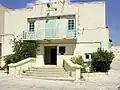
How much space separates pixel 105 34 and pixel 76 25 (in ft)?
10.5

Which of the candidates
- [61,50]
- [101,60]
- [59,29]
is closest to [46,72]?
[61,50]

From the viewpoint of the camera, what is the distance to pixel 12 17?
91.5 feet

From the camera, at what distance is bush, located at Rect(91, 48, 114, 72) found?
22172 millimetres

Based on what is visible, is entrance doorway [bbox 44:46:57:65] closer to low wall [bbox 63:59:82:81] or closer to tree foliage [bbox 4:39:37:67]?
tree foliage [bbox 4:39:37:67]

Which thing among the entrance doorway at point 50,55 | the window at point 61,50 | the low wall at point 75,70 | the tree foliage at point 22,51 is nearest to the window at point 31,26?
the tree foliage at point 22,51

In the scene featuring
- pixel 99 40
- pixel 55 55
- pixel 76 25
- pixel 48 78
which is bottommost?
pixel 48 78

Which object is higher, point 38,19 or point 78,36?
point 38,19

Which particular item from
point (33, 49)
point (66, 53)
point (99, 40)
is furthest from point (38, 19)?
point (99, 40)

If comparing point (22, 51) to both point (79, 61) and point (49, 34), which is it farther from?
point (79, 61)

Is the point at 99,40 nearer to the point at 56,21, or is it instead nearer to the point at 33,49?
the point at 56,21

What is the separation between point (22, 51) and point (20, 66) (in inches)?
115

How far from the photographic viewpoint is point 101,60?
22.1 m

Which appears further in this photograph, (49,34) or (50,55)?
(50,55)

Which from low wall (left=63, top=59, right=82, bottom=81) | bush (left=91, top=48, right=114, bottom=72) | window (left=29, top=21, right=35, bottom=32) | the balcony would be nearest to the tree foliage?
the balcony
